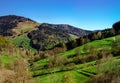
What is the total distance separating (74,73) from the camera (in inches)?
5950

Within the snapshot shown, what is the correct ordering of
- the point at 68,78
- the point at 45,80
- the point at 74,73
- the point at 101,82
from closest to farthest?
the point at 101,82, the point at 68,78, the point at 45,80, the point at 74,73

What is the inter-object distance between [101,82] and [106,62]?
40.4 m

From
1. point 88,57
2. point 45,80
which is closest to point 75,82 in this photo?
point 45,80

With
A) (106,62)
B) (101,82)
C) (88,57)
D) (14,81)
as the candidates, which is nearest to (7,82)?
(14,81)

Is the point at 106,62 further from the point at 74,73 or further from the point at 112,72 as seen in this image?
the point at 112,72

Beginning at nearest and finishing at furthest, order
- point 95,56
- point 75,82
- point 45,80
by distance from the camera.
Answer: point 75,82
point 45,80
point 95,56

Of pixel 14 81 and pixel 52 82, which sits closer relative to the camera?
pixel 14 81

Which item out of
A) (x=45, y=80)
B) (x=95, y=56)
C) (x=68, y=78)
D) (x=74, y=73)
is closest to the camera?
(x=68, y=78)

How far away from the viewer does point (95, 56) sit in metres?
196

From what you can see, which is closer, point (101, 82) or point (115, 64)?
point (101, 82)

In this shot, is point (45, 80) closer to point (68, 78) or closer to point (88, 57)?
point (68, 78)

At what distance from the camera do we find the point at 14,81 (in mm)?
124375

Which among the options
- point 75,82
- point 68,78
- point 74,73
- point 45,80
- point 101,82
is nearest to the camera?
point 101,82

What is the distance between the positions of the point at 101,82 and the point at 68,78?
1562 cm
